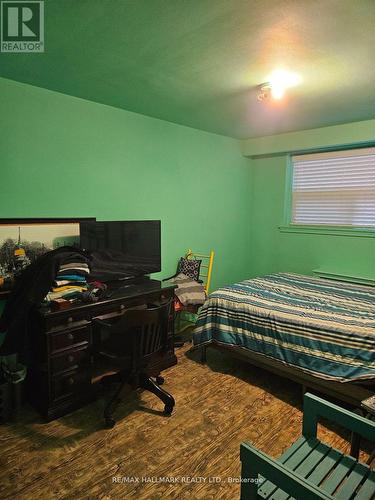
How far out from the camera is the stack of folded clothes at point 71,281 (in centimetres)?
229

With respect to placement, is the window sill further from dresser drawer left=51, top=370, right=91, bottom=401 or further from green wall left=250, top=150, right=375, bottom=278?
dresser drawer left=51, top=370, right=91, bottom=401

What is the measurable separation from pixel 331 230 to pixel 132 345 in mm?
3103

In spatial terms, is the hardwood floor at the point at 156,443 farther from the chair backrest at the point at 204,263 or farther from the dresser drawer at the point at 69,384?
the chair backrest at the point at 204,263

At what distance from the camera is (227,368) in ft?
9.68

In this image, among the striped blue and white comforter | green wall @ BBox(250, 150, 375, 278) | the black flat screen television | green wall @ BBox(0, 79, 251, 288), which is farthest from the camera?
green wall @ BBox(250, 150, 375, 278)

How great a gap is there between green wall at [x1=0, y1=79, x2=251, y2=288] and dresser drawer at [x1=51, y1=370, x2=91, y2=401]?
1309mm

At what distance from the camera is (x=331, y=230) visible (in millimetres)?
4051

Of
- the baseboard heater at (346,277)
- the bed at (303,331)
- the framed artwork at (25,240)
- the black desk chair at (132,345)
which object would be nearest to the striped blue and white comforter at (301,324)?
the bed at (303,331)

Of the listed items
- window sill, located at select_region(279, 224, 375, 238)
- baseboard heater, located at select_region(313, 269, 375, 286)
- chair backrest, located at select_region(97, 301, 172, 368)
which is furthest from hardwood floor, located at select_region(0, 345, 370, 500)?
window sill, located at select_region(279, 224, 375, 238)

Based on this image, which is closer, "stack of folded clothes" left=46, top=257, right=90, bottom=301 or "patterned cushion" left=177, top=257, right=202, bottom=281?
"stack of folded clothes" left=46, top=257, right=90, bottom=301

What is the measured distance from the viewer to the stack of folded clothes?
2.29m

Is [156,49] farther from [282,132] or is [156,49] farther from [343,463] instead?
[282,132]

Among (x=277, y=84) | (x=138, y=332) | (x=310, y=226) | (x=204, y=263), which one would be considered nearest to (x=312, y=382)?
(x=138, y=332)

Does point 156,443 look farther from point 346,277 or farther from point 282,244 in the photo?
point 282,244
